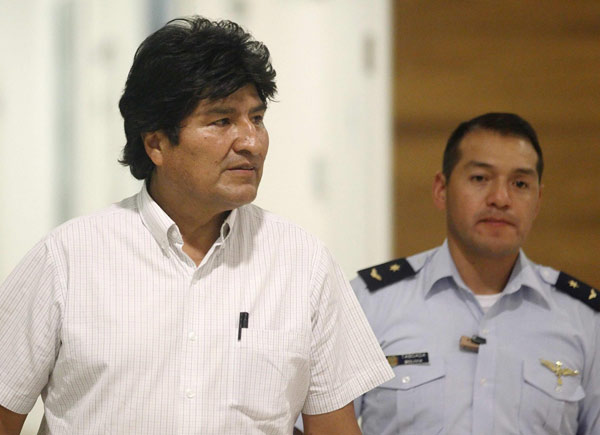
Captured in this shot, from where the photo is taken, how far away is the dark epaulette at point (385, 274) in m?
2.23

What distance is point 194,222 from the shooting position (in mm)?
1791

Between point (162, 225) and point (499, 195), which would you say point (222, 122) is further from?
point (499, 195)

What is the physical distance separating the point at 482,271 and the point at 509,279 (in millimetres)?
71

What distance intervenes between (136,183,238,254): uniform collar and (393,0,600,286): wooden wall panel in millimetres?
1831

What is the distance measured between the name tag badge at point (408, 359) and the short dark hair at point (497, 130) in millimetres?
468

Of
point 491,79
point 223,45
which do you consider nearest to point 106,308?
point 223,45

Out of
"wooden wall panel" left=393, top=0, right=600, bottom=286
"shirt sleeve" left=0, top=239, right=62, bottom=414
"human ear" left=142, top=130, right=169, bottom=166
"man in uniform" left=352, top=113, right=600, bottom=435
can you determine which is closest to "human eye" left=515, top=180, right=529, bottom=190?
"man in uniform" left=352, top=113, right=600, bottom=435

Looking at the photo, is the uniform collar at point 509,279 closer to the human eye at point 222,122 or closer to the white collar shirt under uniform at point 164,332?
the white collar shirt under uniform at point 164,332

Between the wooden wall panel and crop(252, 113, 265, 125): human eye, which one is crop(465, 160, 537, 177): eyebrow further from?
the wooden wall panel

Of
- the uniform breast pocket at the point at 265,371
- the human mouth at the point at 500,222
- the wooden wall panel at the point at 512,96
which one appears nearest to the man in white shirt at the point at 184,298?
the uniform breast pocket at the point at 265,371

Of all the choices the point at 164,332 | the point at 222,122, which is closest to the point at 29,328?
the point at 164,332

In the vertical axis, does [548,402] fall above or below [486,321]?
below

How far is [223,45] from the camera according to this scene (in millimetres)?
1715

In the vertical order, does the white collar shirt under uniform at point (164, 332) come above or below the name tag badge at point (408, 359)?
above
